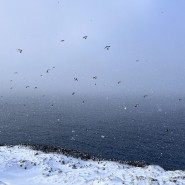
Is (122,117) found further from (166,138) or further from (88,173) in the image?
(88,173)

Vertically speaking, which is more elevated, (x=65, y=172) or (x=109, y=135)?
(x=109, y=135)

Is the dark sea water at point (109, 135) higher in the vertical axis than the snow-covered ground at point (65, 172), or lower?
higher

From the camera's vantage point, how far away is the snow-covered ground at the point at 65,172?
31984mm

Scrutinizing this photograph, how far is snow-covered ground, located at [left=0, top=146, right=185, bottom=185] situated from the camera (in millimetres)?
31984

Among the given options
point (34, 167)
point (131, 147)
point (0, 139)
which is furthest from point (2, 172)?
point (0, 139)

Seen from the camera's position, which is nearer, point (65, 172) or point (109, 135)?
point (65, 172)

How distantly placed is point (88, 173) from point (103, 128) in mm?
69244

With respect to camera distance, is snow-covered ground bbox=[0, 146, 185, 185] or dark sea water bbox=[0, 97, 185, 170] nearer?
snow-covered ground bbox=[0, 146, 185, 185]

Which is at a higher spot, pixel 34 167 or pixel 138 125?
pixel 138 125

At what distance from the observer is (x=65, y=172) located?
35.5m

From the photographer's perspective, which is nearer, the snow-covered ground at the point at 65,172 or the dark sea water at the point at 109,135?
the snow-covered ground at the point at 65,172

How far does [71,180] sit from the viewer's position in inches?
1277

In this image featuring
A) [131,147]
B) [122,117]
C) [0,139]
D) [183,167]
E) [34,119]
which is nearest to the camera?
[183,167]

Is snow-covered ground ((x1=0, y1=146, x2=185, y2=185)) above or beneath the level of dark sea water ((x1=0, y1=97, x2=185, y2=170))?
beneath
